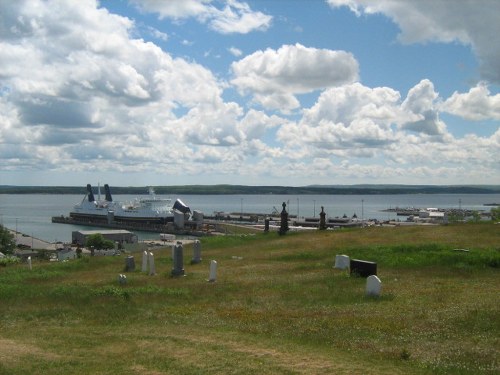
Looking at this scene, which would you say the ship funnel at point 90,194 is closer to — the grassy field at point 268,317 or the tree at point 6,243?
the tree at point 6,243

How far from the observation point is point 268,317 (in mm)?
12273

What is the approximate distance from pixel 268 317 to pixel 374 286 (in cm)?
325

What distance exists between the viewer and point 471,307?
38.9 ft

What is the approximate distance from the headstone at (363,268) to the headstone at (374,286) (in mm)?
2939

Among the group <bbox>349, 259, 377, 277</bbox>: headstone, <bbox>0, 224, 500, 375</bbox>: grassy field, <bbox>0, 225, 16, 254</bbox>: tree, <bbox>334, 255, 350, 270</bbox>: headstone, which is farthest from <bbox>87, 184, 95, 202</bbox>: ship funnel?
<bbox>349, 259, 377, 277</bbox>: headstone

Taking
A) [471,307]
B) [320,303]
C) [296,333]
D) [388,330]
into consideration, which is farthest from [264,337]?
[471,307]

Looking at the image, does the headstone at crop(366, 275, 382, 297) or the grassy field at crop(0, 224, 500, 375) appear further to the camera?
the headstone at crop(366, 275, 382, 297)

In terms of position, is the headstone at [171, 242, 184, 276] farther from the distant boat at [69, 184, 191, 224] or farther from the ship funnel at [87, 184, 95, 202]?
the ship funnel at [87, 184, 95, 202]

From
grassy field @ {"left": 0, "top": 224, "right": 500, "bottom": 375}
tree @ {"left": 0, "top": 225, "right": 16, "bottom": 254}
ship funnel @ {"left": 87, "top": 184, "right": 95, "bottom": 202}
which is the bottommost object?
tree @ {"left": 0, "top": 225, "right": 16, "bottom": 254}

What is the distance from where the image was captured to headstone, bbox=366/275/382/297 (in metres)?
13.9

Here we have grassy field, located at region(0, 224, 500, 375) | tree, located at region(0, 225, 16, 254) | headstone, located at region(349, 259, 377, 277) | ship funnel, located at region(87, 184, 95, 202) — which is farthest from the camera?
ship funnel, located at region(87, 184, 95, 202)

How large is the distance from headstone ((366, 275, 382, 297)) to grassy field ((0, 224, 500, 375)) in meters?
0.26

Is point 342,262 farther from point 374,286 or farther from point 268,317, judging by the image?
point 268,317

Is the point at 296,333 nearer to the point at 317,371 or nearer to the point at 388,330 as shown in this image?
the point at 388,330
